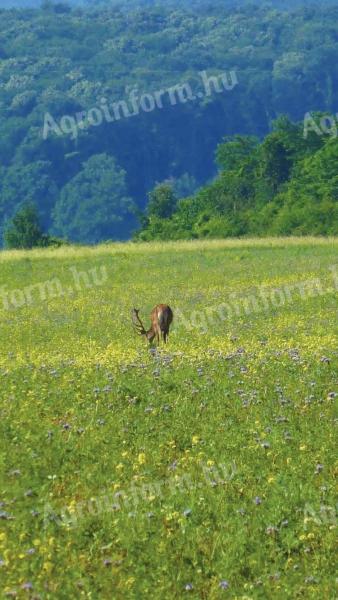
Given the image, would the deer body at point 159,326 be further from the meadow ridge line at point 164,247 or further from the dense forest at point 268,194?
the dense forest at point 268,194

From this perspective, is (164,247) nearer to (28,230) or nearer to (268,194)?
(28,230)

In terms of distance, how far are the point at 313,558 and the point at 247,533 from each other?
0.64 metres

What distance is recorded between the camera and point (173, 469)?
32.0 ft

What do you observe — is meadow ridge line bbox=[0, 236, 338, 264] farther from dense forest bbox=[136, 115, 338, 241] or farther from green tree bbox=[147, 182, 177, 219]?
green tree bbox=[147, 182, 177, 219]

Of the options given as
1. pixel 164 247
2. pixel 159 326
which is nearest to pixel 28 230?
pixel 164 247

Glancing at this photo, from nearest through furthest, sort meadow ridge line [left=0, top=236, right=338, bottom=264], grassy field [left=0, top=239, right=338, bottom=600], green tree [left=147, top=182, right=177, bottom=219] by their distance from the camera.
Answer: grassy field [left=0, top=239, right=338, bottom=600], meadow ridge line [left=0, top=236, right=338, bottom=264], green tree [left=147, top=182, right=177, bottom=219]

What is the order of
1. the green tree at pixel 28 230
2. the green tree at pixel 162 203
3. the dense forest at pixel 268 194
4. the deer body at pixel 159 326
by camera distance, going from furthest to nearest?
the green tree at pixel 162 203 < the green tree at pixel 28 230 < the dense forest at pixel 268 194 < the deer body at pixel 159 326

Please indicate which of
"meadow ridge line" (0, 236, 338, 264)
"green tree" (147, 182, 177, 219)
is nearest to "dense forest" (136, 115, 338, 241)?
"green tree" (147, 182, 177, 219)

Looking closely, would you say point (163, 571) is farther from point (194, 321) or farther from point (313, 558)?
point (194, 321)

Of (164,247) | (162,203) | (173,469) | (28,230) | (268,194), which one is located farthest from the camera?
(162,203)

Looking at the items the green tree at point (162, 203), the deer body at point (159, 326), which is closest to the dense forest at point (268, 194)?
the green tree at point (162, 203)

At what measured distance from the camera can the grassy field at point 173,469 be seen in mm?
7680

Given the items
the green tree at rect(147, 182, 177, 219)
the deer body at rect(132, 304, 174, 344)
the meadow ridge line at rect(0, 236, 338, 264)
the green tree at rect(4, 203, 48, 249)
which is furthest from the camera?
the green tree at rect(147, 182, 177, 219)

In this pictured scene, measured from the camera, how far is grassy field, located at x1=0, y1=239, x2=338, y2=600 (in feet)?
25.2
